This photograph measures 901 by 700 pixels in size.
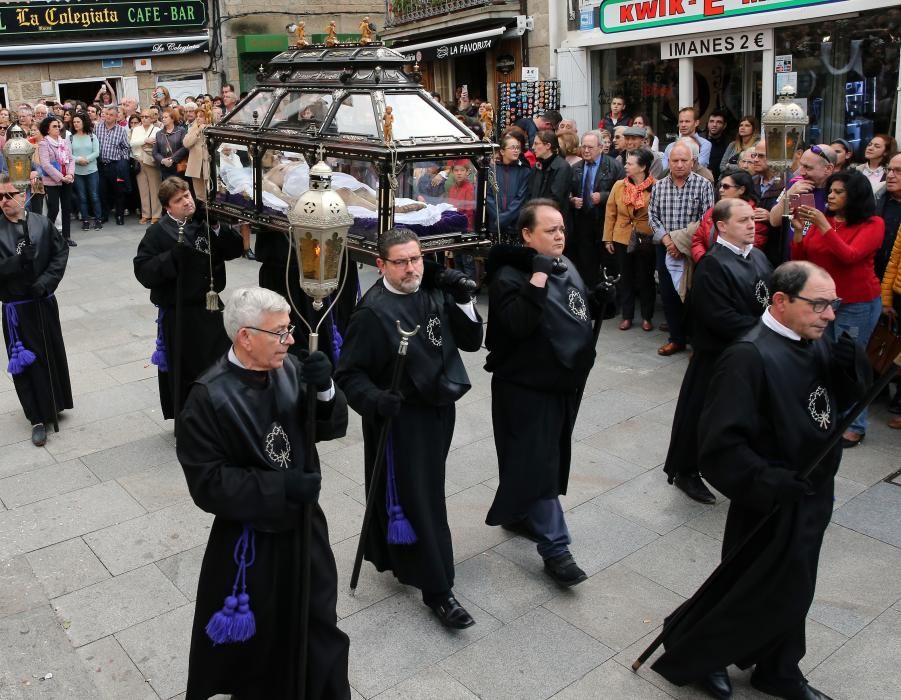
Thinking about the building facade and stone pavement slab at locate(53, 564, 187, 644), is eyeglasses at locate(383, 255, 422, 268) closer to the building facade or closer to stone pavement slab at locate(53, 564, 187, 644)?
stone pavement slab at locate(53, 564, 187, 644)

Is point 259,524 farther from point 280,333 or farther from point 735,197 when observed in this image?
point 735,197

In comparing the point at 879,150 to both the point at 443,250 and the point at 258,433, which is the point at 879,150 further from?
the point at 258,433

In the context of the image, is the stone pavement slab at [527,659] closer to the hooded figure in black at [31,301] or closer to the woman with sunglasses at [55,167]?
the hooded figure in black at [31,301]

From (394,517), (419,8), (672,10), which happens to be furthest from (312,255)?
(419,8)

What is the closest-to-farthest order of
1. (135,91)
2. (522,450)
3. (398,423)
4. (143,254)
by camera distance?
(398,423) < (522,450) < (143,254) < (135,91)

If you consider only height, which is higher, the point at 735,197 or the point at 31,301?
the point at 735,197

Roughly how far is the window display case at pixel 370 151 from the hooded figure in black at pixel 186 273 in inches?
18.1

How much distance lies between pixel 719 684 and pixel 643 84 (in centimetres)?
1076

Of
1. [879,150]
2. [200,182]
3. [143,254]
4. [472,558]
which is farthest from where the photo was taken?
[200,182]

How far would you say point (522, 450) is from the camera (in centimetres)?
486

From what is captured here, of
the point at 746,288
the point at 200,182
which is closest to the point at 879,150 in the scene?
the point at 746,288

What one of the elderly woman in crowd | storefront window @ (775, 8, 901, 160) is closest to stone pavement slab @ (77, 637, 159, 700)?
the elderly woman in crowd

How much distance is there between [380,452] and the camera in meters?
4.42

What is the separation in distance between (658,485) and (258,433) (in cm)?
323
